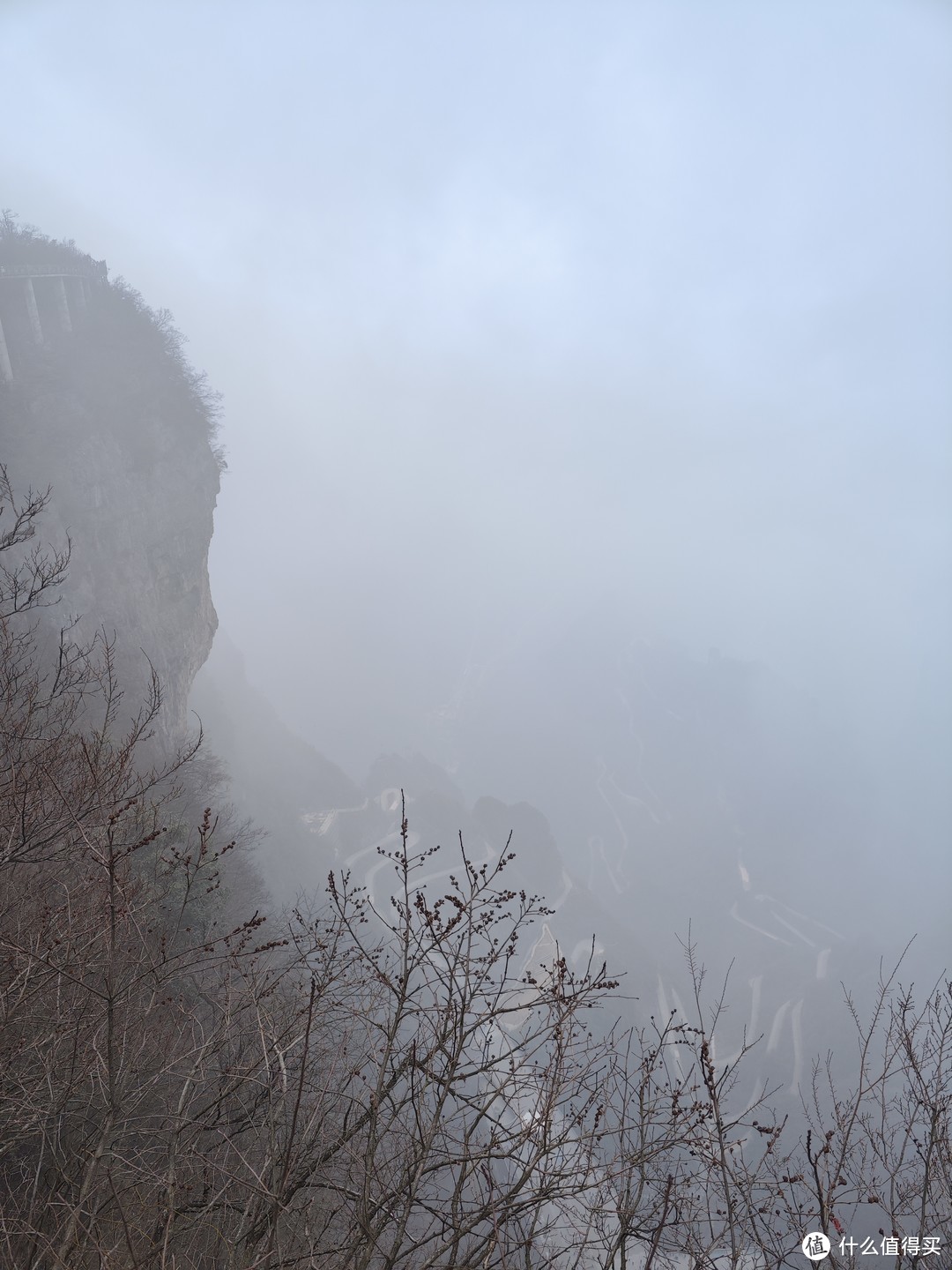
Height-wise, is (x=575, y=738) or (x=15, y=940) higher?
(x=575, y=738)

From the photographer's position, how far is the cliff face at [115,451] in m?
23.8

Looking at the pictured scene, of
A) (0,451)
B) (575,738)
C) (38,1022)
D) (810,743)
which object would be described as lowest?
(38,1022)

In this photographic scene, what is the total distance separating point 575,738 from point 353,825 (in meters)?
85.7

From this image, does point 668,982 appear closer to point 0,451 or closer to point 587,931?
point 587,931

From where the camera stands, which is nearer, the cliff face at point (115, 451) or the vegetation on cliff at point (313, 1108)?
the vegetation on cliff at point (313, 1108)

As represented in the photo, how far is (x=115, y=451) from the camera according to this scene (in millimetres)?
26484

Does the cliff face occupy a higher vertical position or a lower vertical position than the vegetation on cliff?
higher

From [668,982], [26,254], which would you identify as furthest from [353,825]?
[26,254]

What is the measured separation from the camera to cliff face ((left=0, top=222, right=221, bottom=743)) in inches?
937

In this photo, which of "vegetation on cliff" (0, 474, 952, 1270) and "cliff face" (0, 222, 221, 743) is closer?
"vegetation on cliff" (0, 474, 952, 1270)

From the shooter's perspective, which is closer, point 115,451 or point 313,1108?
point 313,1108

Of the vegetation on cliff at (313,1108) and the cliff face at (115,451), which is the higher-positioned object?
the cliff face at (115,451)

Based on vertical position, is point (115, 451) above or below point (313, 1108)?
above

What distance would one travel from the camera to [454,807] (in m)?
55.8
